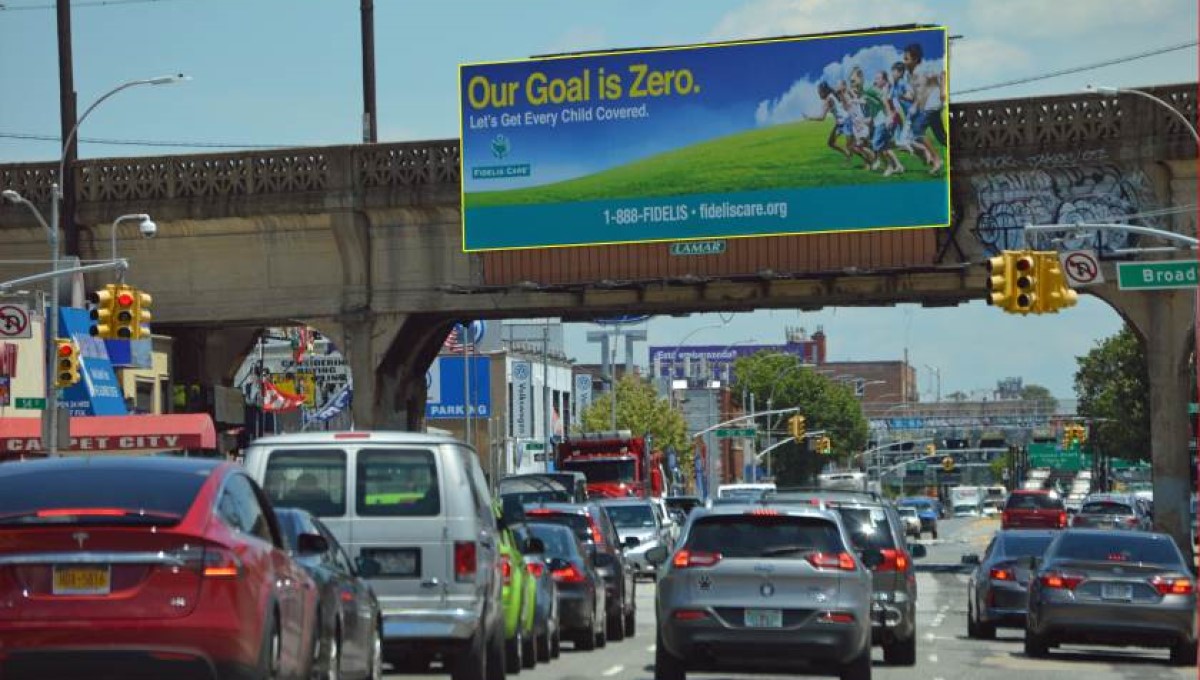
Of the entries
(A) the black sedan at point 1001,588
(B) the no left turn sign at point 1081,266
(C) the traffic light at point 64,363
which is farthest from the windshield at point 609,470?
(A) the black sedan at point 1001,588

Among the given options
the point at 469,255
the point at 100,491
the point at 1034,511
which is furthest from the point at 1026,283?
the point at 1034,511

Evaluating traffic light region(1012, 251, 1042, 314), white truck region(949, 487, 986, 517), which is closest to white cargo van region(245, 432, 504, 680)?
traffic light region(1012, 251, 1042, 314)

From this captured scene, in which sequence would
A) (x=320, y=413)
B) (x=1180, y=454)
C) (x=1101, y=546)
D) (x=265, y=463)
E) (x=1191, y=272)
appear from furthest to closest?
(x=320, y=413) < (x=1180, y=454) < (x=1191, y=272) < (x=1101, y=546) < (x=265, y=463)

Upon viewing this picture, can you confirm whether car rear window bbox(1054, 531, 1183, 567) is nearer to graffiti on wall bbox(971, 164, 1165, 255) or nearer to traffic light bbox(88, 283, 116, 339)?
traffic light bbox(88, 283, 116, 339)

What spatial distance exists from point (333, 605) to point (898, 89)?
34194mm

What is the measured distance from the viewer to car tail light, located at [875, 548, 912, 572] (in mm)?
24359

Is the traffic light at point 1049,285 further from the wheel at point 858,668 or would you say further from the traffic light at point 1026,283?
the wheel at point 858,668

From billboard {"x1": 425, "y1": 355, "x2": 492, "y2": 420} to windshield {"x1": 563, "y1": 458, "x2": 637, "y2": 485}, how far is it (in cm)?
2908

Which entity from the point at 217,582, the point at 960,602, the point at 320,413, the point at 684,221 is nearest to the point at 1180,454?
the point at 960,602

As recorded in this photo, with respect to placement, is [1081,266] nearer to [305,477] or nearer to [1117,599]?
[1117,599]

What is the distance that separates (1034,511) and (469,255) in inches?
954

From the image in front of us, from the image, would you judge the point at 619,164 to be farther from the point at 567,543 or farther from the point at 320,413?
the point at 567,543

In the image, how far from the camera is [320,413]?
66.1 metres

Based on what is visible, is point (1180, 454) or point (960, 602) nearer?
point (960, 602)
